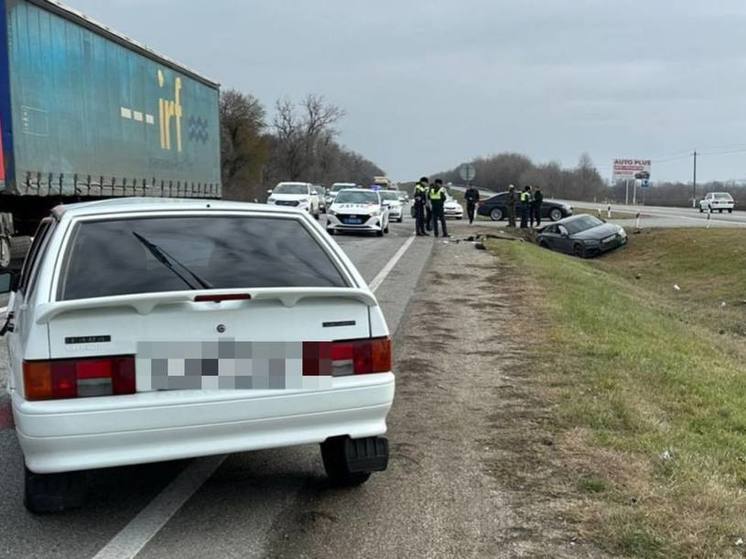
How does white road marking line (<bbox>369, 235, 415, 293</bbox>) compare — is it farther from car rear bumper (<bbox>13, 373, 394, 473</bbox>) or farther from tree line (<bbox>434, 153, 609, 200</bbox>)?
tree line (<bbox>434, 153, 609, 200</bbox>)

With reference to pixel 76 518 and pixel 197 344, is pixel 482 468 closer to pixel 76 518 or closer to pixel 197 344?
pixel 197 344

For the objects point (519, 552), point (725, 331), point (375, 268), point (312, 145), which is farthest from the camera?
point (312, 145)

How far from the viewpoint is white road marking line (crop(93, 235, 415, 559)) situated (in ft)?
11.5

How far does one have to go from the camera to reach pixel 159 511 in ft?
12.9

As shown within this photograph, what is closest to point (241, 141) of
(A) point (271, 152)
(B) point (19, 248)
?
(A) point (271, 152)

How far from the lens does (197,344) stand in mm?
3576

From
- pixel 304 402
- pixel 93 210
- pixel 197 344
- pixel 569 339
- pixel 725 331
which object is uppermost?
pixel 93 210

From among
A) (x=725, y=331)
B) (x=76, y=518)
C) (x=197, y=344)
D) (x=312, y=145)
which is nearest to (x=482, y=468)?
(x=197, y=344)

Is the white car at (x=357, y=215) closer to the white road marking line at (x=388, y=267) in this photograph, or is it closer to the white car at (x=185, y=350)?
the white road marking line at (x=388, y=267)

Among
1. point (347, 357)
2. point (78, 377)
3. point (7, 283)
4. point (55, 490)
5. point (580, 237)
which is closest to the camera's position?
point (78, 377)

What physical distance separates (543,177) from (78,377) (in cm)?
13862

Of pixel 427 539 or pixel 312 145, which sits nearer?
pixel 427 539

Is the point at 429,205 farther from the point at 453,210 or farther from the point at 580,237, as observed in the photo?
the point at 453,210

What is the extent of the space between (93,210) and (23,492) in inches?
62.7
